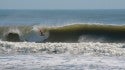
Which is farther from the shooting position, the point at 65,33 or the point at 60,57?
the point at 65,33

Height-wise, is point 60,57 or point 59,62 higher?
point 60,57

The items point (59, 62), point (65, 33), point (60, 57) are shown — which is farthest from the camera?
point (65, 33)

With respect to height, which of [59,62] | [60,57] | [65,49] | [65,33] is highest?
[65,33]

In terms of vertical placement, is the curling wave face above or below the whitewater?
above

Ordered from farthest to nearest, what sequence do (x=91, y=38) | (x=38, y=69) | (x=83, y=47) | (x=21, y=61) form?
(x=91, y=38) < (x=83, y=47) < (x=21, y=61) < (x=38, y=69)

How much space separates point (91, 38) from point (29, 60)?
11.4 metres


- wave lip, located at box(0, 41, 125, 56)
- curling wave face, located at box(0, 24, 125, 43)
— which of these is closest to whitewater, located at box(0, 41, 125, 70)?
wave lip, located at box(0, 41, 125, 56)

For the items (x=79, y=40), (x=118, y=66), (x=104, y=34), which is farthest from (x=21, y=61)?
(x=104, y=34)

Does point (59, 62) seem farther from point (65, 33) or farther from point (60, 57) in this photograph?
point (65, 33)

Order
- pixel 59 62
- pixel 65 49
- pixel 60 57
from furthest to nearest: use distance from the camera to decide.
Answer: pixel 65 49, pixel 60 57, pixel 59 62

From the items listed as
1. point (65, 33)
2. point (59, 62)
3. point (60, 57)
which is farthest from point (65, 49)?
point (65, 33)

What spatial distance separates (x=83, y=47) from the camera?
57.7 feet

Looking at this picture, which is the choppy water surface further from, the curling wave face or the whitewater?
the curling wave face

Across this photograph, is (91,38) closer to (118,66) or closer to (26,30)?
(26,30)
